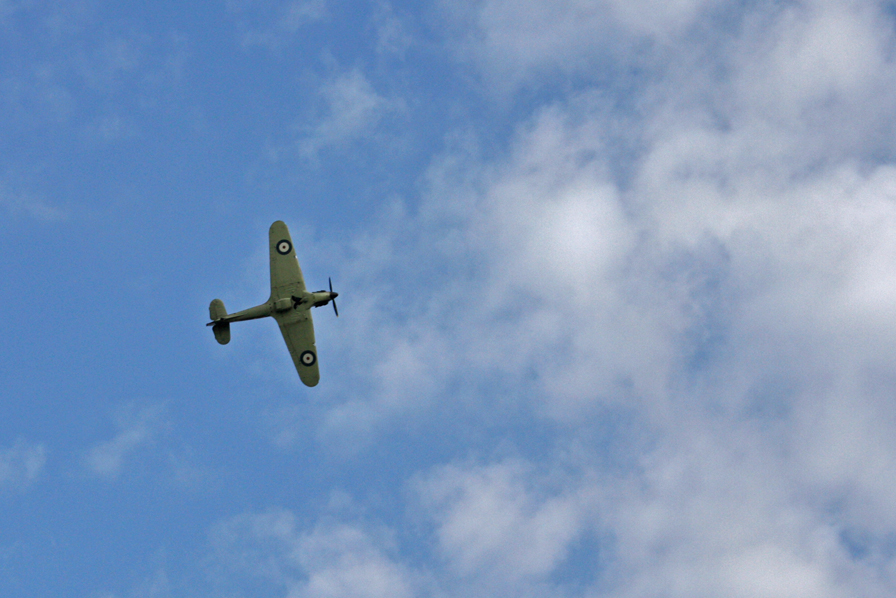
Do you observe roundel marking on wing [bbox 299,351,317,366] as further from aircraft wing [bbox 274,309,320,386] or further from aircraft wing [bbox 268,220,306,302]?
aircraft wing [bbox 268,220,306,302]

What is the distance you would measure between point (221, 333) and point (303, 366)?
857 cm

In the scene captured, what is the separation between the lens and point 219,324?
218ft

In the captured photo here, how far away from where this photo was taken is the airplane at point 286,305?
66.6 meters

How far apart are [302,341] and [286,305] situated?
420 cm

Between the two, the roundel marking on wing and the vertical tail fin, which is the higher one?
the vertical tail fin

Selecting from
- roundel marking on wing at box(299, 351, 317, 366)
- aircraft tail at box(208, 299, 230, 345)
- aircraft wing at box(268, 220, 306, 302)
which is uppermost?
aircraft wing at box(268, 220, 306, 302)

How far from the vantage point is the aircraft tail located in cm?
6644

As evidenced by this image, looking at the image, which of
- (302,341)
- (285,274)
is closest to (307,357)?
(302,341)

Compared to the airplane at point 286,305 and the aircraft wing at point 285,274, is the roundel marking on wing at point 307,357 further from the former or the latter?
the aircraft wing at point 285,274

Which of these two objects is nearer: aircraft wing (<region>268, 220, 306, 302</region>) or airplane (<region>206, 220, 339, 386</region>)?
airplane (<region>206, 220, 339, 386</region>)

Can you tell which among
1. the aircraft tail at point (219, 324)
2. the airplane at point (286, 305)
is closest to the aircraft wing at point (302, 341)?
the airplane at point (286, 305)

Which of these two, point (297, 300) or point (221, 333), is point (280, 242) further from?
point (221, 333)

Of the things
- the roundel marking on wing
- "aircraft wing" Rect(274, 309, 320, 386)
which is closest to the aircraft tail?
"aircraft wing" Rect(274, 309, 320, 386)

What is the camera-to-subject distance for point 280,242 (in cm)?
6831
